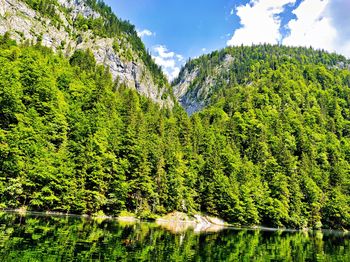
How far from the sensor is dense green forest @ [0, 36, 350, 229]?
61.3 m

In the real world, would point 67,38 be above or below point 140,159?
above

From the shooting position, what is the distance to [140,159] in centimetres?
7894

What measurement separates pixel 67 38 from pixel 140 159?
128 m

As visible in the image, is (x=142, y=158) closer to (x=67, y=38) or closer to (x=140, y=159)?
(x=140, y=159)

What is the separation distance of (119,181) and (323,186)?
268ft

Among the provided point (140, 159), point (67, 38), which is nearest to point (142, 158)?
point (140, 159)

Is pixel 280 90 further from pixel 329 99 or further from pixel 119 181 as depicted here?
pixel 119 181

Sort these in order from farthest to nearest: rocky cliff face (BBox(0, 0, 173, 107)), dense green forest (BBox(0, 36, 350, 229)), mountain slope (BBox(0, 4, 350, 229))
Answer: rocky cliff face (BBox(0, 0, 173, 107)) < mountain slope (BBox(0, 4, 350, 229)) < dense green forest (BBox(0, 36, 350, 229))

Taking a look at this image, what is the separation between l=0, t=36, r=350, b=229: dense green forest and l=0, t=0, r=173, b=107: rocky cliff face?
98.2ft

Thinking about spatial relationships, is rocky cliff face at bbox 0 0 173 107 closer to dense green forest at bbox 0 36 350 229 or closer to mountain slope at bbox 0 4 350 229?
mountain slope at bbox 0 4 350 229

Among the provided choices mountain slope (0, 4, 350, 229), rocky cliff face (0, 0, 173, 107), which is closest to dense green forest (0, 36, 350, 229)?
mountain slope (0, 4, 350, 229)

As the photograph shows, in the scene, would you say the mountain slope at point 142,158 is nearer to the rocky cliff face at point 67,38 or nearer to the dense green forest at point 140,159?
the dense green forest at point 140,159

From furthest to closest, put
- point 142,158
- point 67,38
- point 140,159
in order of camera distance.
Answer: point 67,38, point 142,158, point 140,159

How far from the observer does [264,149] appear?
12638cm
